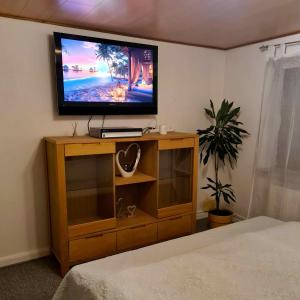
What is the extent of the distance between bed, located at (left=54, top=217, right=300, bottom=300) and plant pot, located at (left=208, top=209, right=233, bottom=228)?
1.31 metres

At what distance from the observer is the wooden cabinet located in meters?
2.28

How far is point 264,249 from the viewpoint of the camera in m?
1.63

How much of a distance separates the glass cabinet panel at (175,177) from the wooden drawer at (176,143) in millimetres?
64

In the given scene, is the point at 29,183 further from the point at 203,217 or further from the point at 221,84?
the point at 221,84

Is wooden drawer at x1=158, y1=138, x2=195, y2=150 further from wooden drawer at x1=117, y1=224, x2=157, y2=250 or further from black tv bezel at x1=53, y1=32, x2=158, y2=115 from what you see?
wooden drawer at x1=117, y1=224, x2=157, y2=250

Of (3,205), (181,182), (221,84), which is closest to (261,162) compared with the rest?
(181,182)

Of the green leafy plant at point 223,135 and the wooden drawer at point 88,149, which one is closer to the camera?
the wooden drawer at point 88,149

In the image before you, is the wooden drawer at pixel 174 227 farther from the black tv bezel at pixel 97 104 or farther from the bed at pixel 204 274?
the black tv bezel at pixel 97 104

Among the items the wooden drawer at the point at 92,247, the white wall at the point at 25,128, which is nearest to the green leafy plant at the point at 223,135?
the white wall at the point at 25,128

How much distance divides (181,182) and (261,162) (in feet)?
3.04

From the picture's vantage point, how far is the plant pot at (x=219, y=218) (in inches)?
124

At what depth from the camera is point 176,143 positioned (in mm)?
2744

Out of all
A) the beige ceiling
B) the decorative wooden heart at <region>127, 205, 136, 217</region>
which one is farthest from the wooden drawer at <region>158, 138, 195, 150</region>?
the beige ceiling

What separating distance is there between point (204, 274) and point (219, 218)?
6.17 ft
